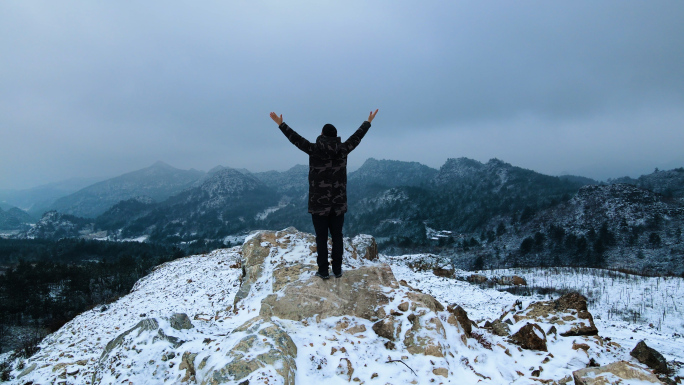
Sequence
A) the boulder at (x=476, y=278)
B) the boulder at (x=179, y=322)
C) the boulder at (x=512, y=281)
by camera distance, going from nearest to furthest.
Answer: the boulder at (x=179, y=322) < the boulder at (x=512, y=281) < the boulder at (x=476, y=278)

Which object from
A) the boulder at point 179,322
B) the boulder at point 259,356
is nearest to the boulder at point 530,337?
the boulder at point 259,356

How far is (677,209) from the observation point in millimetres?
85688

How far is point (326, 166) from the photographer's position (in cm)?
693

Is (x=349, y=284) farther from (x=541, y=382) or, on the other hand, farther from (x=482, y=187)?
(x=482, y=187)

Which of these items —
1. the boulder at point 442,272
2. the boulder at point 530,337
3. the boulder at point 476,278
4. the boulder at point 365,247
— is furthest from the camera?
the boulder at point 476,278

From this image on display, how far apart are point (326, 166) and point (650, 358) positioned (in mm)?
8163

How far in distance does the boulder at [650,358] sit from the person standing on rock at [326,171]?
7073 mm

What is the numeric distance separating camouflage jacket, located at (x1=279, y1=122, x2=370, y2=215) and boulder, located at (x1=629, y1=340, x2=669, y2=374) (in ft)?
23.6

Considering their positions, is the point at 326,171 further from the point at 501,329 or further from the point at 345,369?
the point at 501,329

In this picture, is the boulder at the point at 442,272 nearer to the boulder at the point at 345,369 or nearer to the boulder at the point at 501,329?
the boulder at the point at 501,329

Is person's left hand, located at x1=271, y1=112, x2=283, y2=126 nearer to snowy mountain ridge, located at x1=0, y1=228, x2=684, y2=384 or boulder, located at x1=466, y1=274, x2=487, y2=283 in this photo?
snowy mountain ridge, located at x1=0, y1=228, x2=684, y2=384

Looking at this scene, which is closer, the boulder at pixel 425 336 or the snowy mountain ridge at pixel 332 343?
the snowy mountain ridge at pixel 332 343

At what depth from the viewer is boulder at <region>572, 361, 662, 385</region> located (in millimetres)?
4484

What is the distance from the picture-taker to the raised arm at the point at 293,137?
6719 millimetres
